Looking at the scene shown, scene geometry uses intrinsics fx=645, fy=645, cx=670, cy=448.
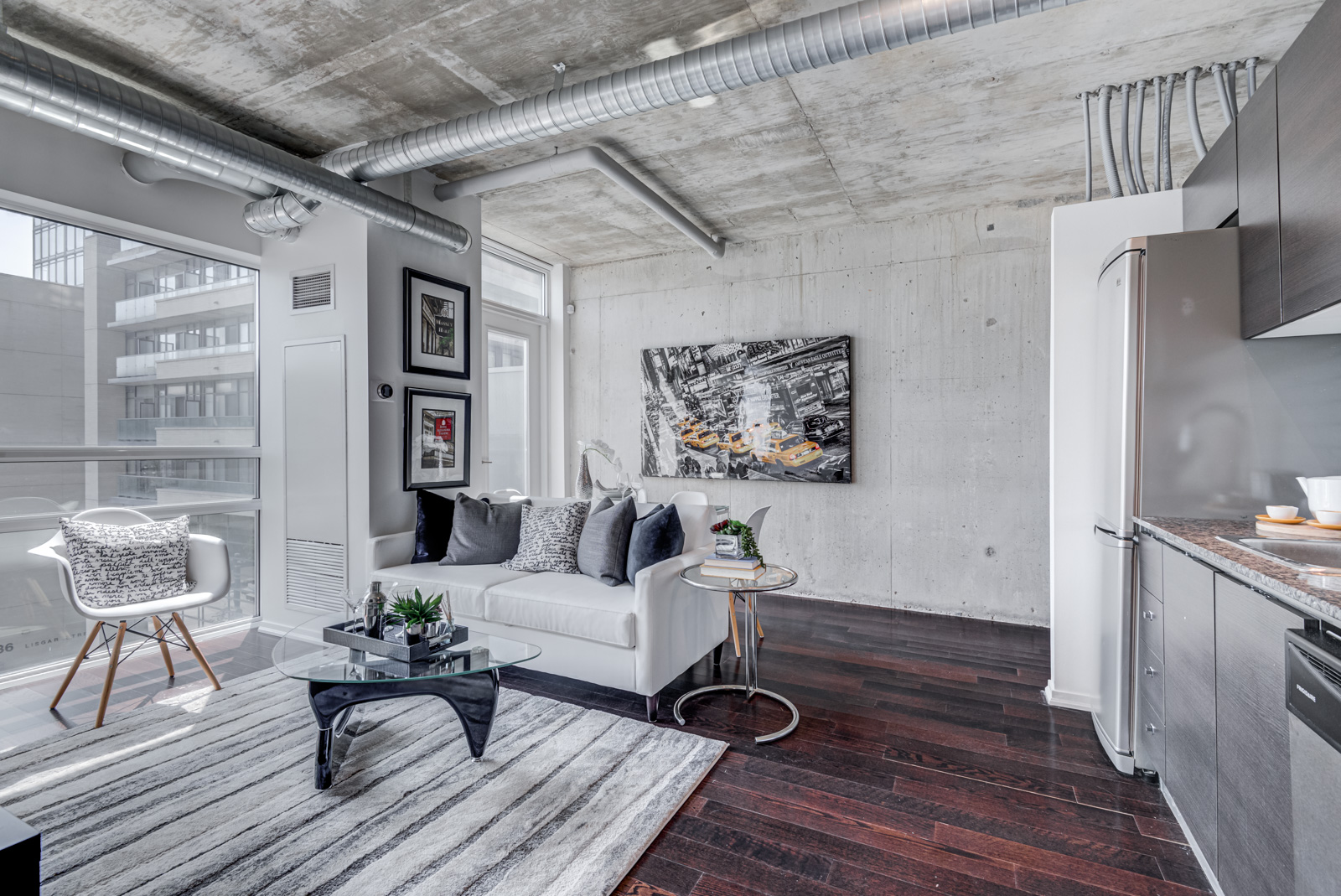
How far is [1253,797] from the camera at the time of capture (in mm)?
1503

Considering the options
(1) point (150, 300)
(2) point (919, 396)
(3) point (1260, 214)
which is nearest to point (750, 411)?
(2) point (919, 396)

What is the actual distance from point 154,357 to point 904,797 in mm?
4701

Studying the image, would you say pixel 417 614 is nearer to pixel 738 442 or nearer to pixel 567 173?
pixel 567 173

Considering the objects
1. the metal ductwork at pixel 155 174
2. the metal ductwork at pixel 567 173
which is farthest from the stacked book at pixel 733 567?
the metal ductwork at pixel 155 174

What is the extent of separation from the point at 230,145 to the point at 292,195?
2.35 ft

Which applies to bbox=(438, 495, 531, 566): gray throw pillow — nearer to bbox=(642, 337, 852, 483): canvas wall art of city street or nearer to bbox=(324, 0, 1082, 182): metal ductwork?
bbox=(324, 0, 1082, 182): metal ductwork

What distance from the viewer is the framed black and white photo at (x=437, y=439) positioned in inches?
169

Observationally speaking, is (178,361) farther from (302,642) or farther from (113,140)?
(302,642)

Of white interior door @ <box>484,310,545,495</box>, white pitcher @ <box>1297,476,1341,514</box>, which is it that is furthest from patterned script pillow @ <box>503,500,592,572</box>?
white pitcher @ <box>1297,476,1341,514</box>

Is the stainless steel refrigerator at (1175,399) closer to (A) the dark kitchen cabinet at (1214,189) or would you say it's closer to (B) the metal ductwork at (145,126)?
(A) the dark kitchen cabinet at (1214,189)

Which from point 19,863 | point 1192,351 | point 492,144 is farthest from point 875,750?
point 492,144

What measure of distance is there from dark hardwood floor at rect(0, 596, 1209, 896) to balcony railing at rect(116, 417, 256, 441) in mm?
1288

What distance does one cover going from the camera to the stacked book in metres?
2.97

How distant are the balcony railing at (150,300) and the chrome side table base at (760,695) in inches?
153
